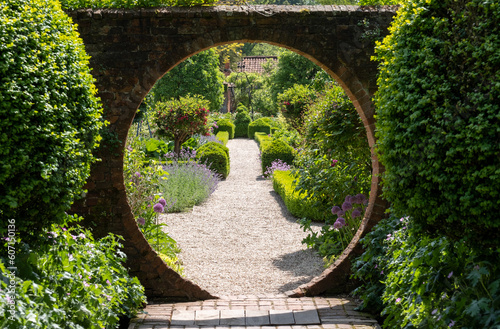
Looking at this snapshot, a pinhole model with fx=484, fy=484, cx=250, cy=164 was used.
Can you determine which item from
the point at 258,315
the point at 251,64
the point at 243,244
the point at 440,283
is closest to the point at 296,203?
the point at 243,244

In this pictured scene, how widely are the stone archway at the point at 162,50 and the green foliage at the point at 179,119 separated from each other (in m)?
9.68

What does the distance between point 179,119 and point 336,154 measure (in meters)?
8.69

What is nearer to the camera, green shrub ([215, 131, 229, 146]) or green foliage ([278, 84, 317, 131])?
green foliage ([278, 84, 317, 131])

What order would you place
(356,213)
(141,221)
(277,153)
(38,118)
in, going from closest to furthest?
(38,118), (356,213), (141,221), (277,153)

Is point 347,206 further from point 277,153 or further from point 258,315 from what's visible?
point 277,153

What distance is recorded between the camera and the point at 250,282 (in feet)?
19.5

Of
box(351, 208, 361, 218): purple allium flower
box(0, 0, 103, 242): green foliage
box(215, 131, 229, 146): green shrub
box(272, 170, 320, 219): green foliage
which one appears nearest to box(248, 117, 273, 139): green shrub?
box(215, 131, 229, 146): green shrub

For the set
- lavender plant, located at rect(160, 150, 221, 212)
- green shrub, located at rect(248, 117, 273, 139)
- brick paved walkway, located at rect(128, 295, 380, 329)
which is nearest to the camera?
brick paved walkway, located at rect(128, 295, 380, 329)

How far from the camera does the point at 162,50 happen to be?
474 cm

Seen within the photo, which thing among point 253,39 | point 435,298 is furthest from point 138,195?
point 435,298

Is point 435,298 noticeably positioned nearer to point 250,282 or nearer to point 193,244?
point 250,282

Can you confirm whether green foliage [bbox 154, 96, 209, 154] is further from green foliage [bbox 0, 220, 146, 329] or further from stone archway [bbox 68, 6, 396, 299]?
green foliage [bbox 0, 220, 146, 329]

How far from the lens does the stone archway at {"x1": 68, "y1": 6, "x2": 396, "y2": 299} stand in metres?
4.69

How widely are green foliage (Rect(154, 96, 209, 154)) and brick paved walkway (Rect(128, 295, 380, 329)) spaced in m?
9.99
